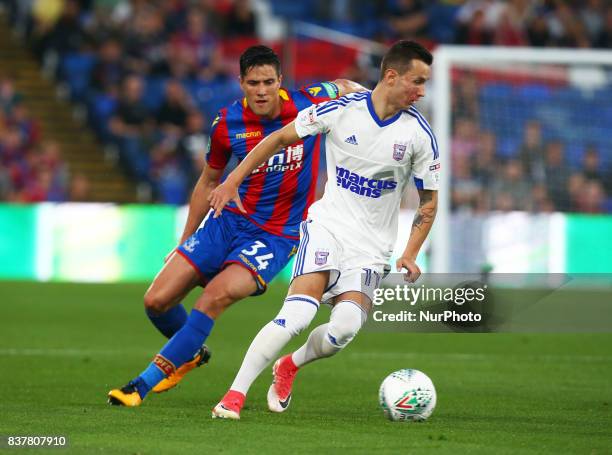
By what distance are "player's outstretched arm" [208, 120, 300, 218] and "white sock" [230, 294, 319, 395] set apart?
72cm

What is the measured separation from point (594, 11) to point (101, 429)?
62.9 ft

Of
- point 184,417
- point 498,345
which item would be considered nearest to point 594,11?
point 498,345

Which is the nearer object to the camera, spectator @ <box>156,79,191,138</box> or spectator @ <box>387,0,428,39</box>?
spectator @ <box>156,79,191,138</box>

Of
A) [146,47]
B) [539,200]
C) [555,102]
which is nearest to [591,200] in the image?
[539,200]

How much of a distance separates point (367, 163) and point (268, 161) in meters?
1.04

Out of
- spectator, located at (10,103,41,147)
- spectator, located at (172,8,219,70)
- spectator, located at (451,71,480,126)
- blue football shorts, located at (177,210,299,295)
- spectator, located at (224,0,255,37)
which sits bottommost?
blue football shorts, located at (177,210,299,295)

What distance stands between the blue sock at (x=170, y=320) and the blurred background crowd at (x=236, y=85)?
30.7 feet

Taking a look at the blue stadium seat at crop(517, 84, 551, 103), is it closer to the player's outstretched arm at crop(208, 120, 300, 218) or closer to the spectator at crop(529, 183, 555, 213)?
the spectator at crop(529, 183, 555, 213)

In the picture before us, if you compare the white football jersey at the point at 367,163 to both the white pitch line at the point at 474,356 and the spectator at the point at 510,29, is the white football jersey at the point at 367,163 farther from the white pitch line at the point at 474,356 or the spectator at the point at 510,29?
the spectator at the point at 510,29

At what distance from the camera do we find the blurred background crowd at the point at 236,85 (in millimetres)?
17484

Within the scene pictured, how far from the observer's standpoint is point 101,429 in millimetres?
6547

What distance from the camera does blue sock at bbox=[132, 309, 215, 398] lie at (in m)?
7.56

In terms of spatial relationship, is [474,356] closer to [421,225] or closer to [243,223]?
[243,223]

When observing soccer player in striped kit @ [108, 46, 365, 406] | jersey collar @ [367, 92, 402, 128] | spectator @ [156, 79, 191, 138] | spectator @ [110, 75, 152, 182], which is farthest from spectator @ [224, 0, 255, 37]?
jersey collar @ [367, 92, 402, 128]
